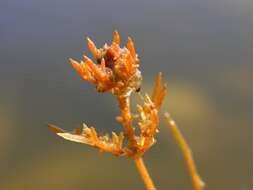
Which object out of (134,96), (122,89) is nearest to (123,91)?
(122,89)

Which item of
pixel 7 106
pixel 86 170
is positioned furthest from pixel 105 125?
pixel 7 106

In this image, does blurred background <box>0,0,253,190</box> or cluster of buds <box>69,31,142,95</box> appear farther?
blurred background <box>0,0,253,190</box>

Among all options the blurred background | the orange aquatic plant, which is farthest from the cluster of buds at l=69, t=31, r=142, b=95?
the blurred background

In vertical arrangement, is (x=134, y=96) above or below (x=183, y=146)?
below

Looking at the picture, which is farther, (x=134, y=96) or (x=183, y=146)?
(x=134, y=96)

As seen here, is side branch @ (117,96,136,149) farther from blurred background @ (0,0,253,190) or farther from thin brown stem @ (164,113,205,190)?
blurred background @ (0,0,253,190)

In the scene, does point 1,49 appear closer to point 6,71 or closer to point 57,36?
point 6,71

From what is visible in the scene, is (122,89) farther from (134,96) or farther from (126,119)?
Answer: (134,96)
